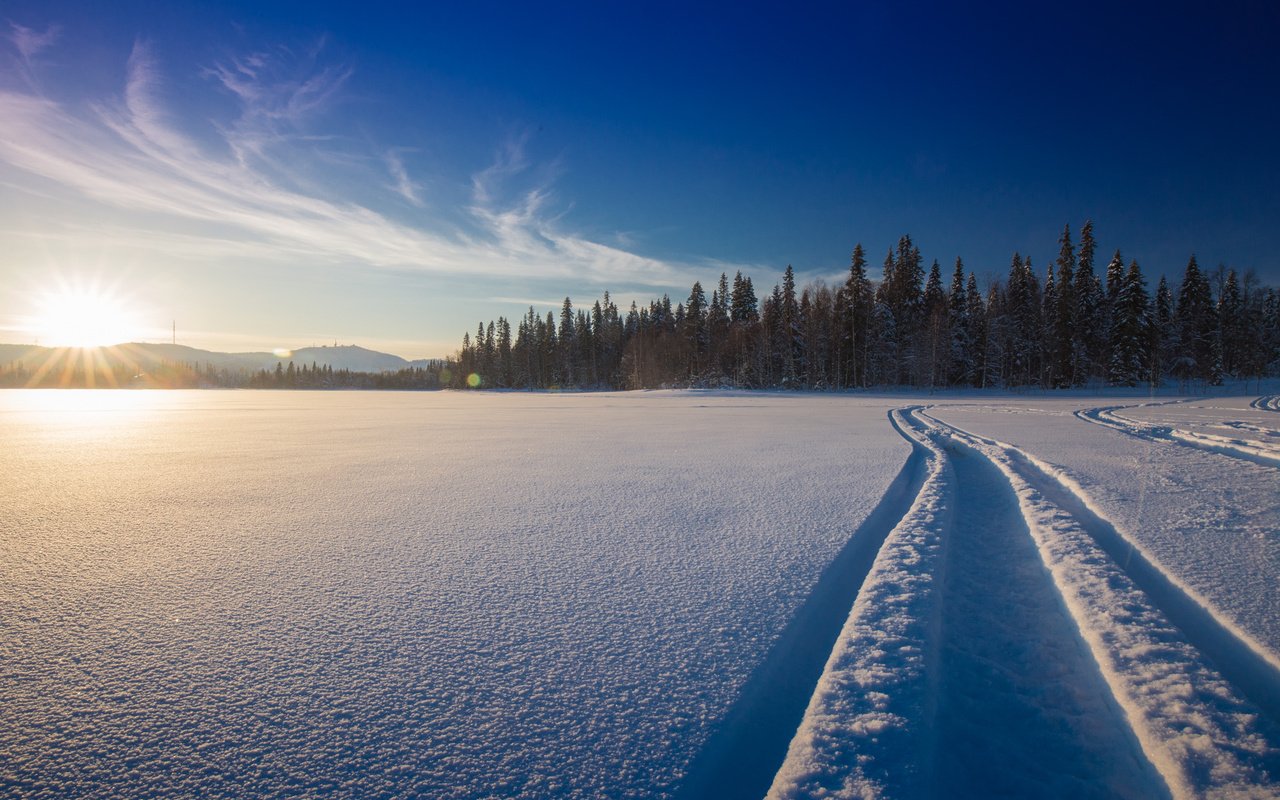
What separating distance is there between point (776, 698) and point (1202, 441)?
1215 cm

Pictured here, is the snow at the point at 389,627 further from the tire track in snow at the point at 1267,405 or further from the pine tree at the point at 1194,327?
the pine tree at the point at 1194,327

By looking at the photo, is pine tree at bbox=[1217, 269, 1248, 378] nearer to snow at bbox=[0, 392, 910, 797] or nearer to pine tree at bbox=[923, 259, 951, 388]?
pine tree at bbox=[923, 259, 951, 388]

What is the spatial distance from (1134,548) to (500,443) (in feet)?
28.8

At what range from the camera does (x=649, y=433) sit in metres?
12.0

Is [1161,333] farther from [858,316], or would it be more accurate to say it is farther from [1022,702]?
[1022,702]

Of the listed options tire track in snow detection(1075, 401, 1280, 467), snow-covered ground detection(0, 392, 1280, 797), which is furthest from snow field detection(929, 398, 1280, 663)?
tire track in snow detection(1075, 401, 1280, 467)

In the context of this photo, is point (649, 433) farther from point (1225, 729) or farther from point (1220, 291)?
point (1220, 291)

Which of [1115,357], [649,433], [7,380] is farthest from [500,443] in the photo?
[7,380]

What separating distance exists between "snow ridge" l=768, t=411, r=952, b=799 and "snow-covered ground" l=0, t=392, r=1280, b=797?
0.5 inches

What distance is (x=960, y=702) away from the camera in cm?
210

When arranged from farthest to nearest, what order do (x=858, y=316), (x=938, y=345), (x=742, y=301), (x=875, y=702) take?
(x=742, y=301) < (x=858, y=316) < (x=938, y=345) < (x=875, y=702)

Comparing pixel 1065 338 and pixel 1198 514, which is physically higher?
pixel 1065 338

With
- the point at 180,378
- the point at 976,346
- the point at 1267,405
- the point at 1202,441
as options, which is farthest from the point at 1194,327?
the point at 180,378

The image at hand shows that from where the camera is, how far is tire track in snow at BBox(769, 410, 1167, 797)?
168 centimetres
